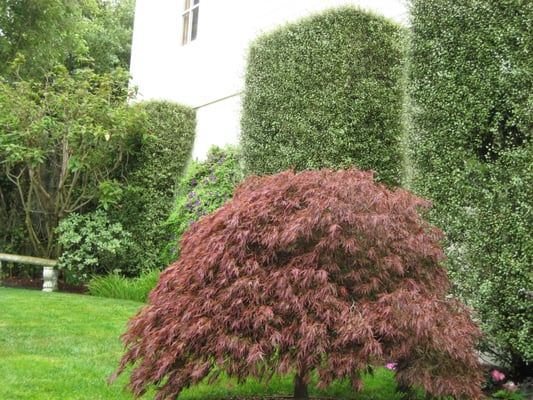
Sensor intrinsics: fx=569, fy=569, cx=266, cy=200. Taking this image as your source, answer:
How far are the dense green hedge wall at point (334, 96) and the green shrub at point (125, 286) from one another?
2.74m

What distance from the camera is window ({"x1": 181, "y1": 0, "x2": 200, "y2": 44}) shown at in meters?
12.3

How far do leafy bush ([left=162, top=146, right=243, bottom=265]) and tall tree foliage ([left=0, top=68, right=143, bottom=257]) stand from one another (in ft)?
4.19

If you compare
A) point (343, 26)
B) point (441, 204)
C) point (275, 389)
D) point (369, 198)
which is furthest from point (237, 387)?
point (343, 26)

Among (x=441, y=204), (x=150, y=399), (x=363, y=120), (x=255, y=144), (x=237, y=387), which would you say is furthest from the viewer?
(x=255, y=144)

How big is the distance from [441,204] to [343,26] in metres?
3.05

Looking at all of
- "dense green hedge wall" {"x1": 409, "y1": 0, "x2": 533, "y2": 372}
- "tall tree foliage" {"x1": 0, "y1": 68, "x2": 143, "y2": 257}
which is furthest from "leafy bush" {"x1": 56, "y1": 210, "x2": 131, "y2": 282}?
"dense green hedge wall" {"x1": 409, "y1": 0, "x2": 533, "y2": 372}

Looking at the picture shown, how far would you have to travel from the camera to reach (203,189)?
29.7 ft

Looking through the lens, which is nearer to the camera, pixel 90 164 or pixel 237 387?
pixel 237 387

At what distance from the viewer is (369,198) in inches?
153

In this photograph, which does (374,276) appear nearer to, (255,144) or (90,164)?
(255,144)

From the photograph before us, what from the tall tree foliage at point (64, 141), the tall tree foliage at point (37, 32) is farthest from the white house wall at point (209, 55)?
the tall tree foliage at point (37, 32)

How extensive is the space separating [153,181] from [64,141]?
171 cm

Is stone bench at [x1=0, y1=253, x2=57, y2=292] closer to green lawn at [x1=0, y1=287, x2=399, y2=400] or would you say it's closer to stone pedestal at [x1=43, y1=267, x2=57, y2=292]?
stone pedestal at [x1=43, y1=267, x2=57, y2=292]

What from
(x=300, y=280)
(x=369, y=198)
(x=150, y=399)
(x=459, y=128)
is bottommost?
(x=150, y=399)
